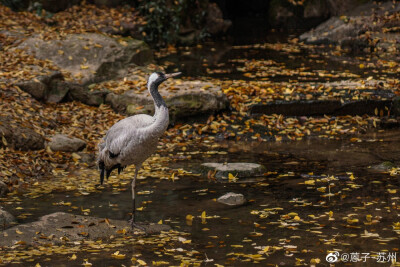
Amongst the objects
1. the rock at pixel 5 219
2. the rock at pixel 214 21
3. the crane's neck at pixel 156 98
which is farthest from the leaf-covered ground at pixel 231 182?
the rock at pixel 214 21

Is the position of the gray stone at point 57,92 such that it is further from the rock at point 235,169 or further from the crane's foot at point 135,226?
the crane's foot at point 135,226

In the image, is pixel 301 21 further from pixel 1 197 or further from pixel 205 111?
pixel 1 197

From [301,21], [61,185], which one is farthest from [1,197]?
[301,21]

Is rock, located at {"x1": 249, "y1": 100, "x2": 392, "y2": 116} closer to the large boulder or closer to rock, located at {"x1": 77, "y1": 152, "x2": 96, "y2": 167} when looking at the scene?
the large boulder

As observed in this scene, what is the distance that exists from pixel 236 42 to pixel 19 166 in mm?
12560

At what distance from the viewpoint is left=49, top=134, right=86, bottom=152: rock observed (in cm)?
993

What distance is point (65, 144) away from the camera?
9.98 meters

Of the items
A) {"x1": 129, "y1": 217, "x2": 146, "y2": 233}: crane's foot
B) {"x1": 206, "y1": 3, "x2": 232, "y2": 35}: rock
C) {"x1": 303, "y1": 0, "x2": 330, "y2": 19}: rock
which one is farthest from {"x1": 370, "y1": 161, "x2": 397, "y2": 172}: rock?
{"x1": 303, "y1": 0, "x2": 330, "y2": 19}: rock

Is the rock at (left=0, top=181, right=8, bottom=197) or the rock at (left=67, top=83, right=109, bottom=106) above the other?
the rock at (left=67, top=83, right=109, bottom=106)

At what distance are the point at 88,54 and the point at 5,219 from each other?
754 centimetres

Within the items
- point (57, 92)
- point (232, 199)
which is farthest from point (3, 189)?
point (57, 92)

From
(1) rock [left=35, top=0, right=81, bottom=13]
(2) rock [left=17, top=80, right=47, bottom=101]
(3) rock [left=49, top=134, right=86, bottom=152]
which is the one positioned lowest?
(3) rock [left=49, top=134, right=86, bottom=152]

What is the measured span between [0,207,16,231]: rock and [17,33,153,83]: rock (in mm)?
6601

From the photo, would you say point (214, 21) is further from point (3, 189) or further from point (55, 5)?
point (3, 189)
